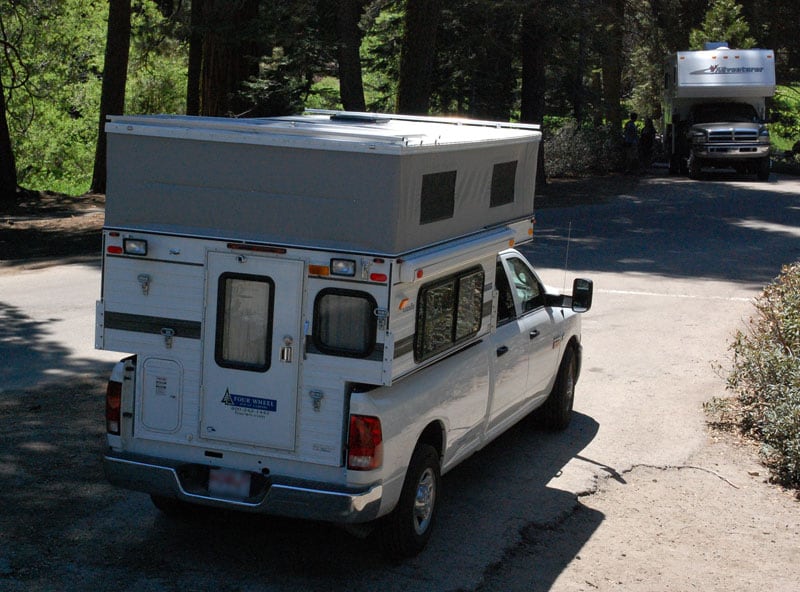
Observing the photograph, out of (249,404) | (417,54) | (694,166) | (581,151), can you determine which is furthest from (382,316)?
(581,151)

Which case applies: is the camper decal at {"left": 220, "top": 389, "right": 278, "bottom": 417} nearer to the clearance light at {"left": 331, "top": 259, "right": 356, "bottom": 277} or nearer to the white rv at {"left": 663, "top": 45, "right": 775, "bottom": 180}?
the clearance light at {"left": 331, "top": 259, "right": 356, "bottom": 277}

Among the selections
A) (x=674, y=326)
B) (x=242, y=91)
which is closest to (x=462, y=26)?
(x=242, y=91)

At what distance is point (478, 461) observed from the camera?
8859 millimetres

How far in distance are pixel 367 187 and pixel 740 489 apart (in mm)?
4346

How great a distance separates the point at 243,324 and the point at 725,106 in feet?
98.7

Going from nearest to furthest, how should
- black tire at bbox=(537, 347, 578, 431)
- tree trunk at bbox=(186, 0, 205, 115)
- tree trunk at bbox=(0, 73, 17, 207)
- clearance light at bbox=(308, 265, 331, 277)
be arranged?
clearance light at bbox=(308, 265, 331, 277)
black tire at bbox=(537, 347, 578, 431)
tree trunk at bbox=(0, 73, 17, 207)
tree trunk at bbox=(186, 0, 205, 115)

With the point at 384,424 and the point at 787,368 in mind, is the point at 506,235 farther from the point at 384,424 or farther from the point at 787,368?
the point at 787,368

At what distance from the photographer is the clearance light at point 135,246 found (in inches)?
252

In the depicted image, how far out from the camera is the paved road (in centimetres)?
648

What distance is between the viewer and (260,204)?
6.27 m

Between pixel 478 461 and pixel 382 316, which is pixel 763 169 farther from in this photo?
pixel 382 316

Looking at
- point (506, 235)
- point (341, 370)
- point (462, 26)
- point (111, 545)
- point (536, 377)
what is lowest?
point (111, 545)

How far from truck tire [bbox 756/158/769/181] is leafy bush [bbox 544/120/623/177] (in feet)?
14.7

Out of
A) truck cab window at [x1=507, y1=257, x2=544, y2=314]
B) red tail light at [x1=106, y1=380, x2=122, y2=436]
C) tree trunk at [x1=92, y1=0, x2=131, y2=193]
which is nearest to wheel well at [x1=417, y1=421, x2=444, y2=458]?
red tail light at [x1=106, y1=380, x2=122, y2=436]
